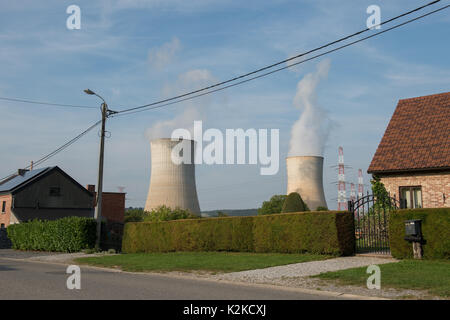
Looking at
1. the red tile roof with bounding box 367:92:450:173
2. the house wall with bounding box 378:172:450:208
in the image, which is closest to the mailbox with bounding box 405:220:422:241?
the house wall with bounding box 378:172:450:208

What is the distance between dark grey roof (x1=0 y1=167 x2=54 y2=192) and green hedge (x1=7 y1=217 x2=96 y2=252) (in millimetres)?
15082

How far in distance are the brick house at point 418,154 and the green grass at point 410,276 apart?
774cm

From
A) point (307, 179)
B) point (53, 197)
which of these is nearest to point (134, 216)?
point (53, 197)

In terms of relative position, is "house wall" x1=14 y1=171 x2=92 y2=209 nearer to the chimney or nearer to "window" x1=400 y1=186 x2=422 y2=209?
the chimney

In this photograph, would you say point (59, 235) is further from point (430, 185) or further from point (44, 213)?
point (44, 213)

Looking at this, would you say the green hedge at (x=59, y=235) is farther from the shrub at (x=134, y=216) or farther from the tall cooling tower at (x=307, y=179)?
the shrub at (x=134, y=216)

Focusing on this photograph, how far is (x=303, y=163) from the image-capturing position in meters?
50.2

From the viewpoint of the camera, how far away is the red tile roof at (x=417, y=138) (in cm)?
2123

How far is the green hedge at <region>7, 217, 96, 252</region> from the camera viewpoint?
86.0 feet

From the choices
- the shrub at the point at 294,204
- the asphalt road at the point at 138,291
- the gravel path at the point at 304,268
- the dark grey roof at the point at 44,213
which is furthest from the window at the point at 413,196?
the dark grey roof at the point at 44,213

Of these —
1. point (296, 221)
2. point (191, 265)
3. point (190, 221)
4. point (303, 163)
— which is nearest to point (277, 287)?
point (191, 265)

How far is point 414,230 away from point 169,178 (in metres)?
30.5
